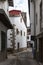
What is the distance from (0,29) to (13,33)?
16.8m

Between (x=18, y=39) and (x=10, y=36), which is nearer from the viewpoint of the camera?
(x=10, y=36)

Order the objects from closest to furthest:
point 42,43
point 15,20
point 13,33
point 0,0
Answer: point 42,43
point 0,0
point 13,33
point 15,20

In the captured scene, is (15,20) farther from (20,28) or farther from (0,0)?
(0,0)

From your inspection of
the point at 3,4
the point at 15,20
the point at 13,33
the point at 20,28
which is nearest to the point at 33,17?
the point at 3,4

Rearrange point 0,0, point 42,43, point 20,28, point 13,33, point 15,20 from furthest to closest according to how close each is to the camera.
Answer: point 20,28 < point 15,20 < point 13,33 < point 0,0 < point 42,43

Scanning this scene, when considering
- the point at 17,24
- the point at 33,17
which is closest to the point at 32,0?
the point at 33,17

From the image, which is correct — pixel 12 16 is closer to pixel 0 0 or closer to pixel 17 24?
pixel 17 24

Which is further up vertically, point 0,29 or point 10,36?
point 0,29

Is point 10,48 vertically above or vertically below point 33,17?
below

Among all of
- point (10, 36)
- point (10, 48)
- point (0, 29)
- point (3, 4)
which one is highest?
point (3, 4)

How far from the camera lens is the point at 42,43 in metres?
17.3

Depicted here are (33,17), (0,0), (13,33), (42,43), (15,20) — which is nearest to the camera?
(42,43)

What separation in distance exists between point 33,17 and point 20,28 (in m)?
17.2

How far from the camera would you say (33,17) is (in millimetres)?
24172
